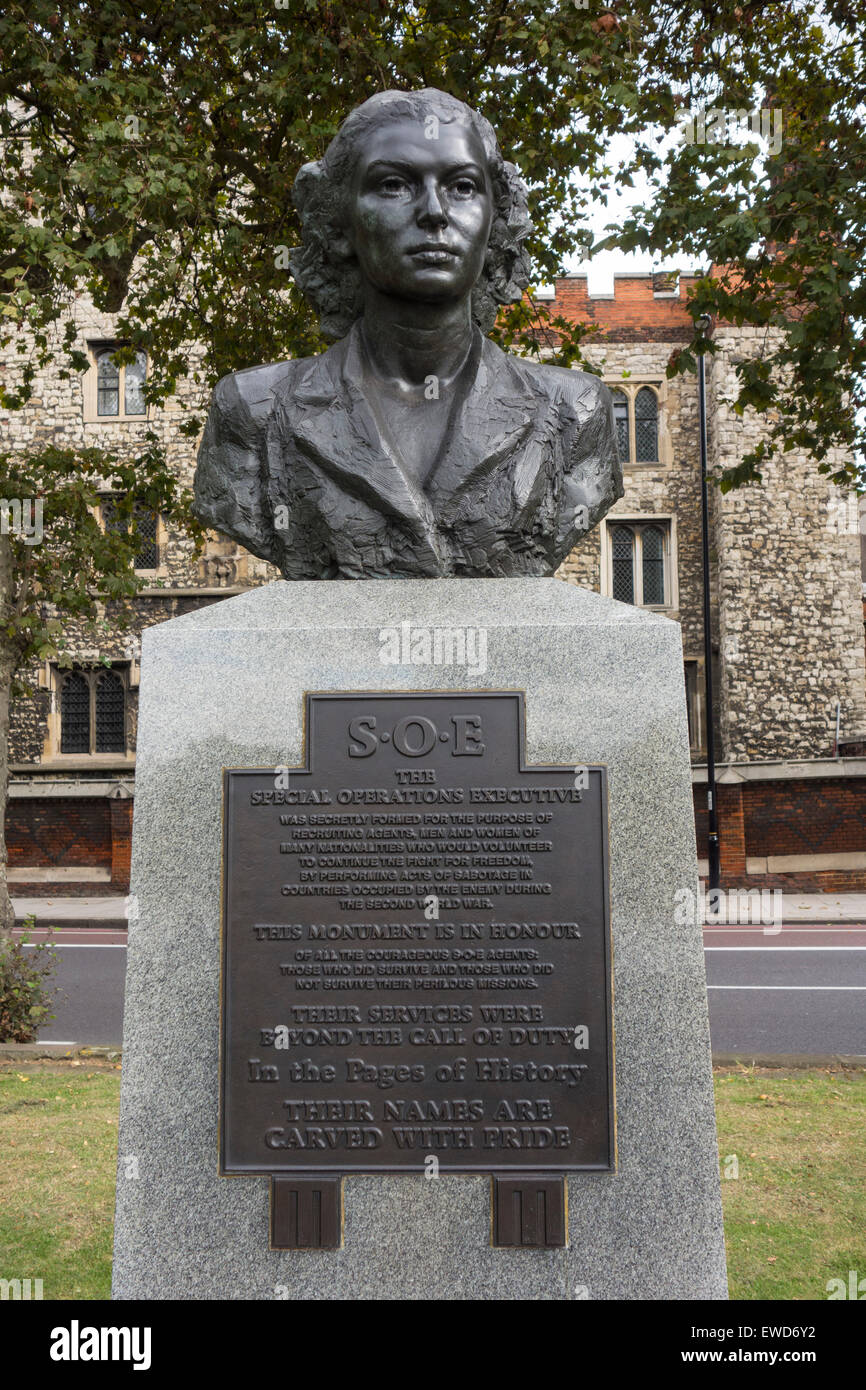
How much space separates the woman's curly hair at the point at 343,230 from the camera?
149 inches

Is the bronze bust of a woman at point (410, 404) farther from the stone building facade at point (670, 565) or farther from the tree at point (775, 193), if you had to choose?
the stone building facade at point (670, 565)

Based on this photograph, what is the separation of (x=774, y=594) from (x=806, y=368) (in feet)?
61.1

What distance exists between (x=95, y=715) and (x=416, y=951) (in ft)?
77.6

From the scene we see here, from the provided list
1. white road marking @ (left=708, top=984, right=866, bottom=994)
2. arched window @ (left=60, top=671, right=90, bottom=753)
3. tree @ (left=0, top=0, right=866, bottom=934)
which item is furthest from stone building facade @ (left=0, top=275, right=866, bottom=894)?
tree @ (left=0, top=0, right=866, bottom=934)

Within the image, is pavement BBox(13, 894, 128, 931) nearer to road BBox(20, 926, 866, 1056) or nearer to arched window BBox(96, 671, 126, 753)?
road BBox(20, 926, 866, 1056)

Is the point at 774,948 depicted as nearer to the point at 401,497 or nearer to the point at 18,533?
the point at 18,533

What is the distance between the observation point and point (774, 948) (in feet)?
46.1

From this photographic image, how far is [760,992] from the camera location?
1080 cm

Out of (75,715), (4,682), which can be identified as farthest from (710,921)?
(75,715)

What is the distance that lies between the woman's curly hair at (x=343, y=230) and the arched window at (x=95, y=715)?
22.5 m

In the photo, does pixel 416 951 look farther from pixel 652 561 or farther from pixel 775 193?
pixel 652 561

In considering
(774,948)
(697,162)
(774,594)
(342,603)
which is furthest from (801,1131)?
(774,594)

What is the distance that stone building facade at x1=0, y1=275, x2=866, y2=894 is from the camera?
2538 cm

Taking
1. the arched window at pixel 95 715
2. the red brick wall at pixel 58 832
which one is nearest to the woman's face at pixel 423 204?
the red brick wall at pixel 58 832
